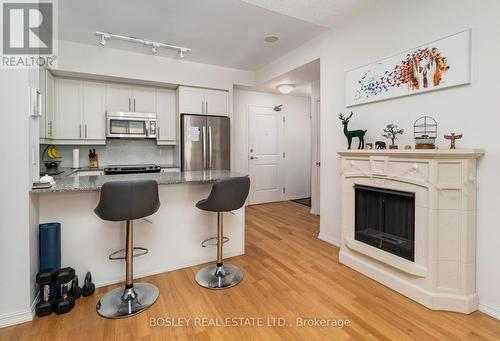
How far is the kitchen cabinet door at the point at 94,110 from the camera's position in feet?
12.8

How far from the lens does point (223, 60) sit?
429cm

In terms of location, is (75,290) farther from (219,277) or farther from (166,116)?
(166,116)

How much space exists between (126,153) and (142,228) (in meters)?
2.50

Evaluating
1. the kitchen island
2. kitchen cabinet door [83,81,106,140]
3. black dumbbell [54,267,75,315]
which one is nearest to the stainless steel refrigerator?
kitchen cabinet door [83,81,106,140]

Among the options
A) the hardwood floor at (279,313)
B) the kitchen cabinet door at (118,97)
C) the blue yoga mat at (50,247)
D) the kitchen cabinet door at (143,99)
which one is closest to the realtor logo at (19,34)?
the blue yoga mat at (50,247)

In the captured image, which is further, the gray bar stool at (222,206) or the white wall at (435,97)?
the gray bar stool at (222,206)

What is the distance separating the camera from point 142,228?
2432mm

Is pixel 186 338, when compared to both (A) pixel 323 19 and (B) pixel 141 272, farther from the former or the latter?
(A) pixel 323 19

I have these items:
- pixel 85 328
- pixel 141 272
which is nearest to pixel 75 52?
pixel 141 272

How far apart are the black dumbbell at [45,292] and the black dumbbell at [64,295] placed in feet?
0.12

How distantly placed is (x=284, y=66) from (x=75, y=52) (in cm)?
306

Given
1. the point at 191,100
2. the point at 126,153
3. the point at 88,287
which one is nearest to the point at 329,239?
the point at 88,287

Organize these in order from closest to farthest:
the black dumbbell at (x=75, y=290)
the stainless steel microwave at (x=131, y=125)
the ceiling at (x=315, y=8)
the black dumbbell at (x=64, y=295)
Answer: the black dumbbell at (x=64, y=295), the black dumbbell at (x=75, y=290), the ceiling at (x=315, y=8), the stainless steel microwave at (x=131, y=125)

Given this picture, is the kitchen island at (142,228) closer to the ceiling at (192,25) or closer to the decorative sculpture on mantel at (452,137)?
the ceiling at (192,25)
